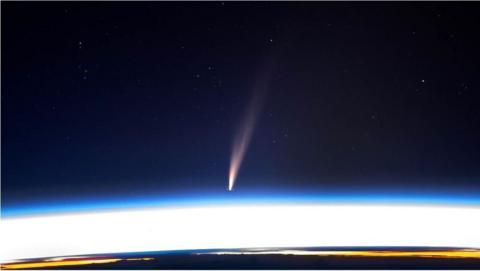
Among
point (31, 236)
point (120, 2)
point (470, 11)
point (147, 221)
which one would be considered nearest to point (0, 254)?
point (31, 236)

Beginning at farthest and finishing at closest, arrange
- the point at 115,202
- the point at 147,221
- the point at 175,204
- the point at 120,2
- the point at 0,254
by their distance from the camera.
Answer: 1. the point at 147,221
2. the point at 175,204
3. the point at 115,202
4. the point at 0,254
5. the point at 120,2

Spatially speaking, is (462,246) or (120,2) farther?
(462,246)

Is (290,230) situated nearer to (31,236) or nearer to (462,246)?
(462,246)

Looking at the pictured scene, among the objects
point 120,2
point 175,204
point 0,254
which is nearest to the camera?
point 120,2
